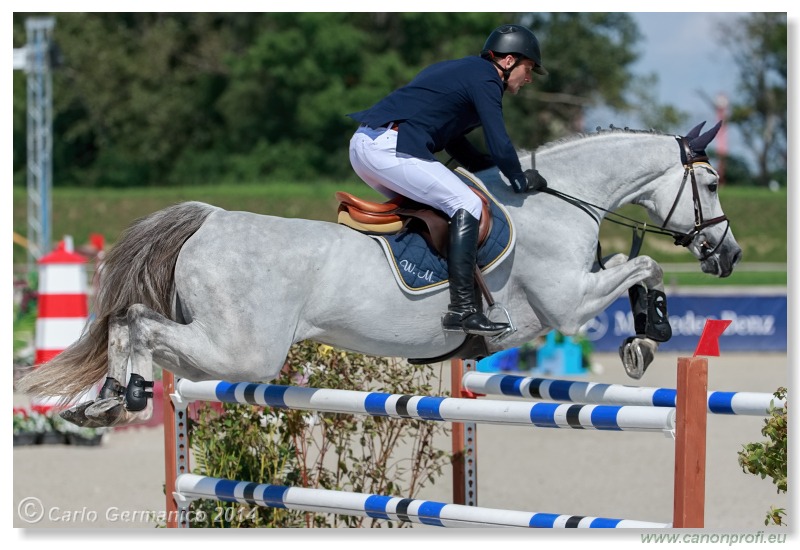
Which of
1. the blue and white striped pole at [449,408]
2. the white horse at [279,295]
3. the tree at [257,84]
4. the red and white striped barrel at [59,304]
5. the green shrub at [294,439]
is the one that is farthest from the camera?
the tree at [257,84]

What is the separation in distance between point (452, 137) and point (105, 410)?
187cm

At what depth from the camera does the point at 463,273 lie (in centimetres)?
447

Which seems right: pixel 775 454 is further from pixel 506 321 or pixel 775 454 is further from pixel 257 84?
pixel 257 84

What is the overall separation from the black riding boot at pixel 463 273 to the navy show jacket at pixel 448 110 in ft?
1.07

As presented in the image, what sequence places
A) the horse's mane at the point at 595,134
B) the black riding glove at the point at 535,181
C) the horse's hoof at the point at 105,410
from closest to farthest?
the horse's hoof at the point at 105,410 → the black riding glove at the point at 535,181 → the horse's mane at the point at 595,134

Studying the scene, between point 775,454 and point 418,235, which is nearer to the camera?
point 775,454

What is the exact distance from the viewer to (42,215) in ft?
60.0

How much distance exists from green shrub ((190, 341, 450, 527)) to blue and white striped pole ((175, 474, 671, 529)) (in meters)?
0.28

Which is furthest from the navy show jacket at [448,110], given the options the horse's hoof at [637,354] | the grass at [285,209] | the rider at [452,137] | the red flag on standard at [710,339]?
the grass at [285,209]

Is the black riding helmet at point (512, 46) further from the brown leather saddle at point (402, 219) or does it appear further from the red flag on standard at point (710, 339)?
the red flag on standard at point (710, 339)

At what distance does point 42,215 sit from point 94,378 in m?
14.6

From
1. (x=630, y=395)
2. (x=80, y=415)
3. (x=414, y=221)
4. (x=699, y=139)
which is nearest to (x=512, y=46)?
(x=414, y=221)

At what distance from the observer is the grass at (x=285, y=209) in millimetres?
27575

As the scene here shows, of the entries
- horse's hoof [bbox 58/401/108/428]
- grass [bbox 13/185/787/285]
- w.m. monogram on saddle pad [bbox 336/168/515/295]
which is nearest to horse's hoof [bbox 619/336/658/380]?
w.m. monogram on saddle pad [bbox 336/168/515/295]
